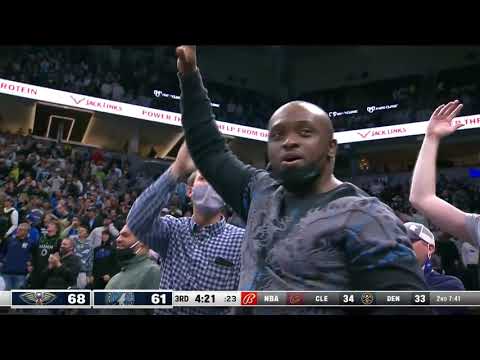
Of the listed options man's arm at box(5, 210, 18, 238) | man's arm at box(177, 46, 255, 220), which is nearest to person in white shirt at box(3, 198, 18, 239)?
man's arm at box(5, 210, 18, 238)

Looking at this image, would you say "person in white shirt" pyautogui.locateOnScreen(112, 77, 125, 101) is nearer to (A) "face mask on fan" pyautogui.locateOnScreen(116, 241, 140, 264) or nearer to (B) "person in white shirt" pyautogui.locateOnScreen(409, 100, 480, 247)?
(A) "face mask on fan" pyautogui.locateOnScreen(116, 241, 140, 264)

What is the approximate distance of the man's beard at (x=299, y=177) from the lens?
5.20 feet

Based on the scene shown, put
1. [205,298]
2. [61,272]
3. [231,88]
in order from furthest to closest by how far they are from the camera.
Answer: [231,88] → [61,272] → [205,298]

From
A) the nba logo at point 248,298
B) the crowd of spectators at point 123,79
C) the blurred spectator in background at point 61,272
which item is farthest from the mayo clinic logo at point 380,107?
the blurred spectator in background at point 61,272

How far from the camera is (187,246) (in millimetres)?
2002

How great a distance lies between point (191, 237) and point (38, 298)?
2.02 ft

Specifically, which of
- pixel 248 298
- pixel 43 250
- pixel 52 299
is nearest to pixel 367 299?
pixel 248 298

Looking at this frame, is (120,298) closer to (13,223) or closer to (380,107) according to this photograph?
(13,223)

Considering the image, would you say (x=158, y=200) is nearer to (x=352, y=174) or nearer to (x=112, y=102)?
(x=352, y=174)

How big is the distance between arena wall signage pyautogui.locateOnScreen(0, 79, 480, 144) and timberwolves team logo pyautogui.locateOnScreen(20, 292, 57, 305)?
100 cm

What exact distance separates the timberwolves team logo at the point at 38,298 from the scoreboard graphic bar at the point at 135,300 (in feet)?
0.54

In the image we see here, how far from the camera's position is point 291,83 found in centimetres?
254
